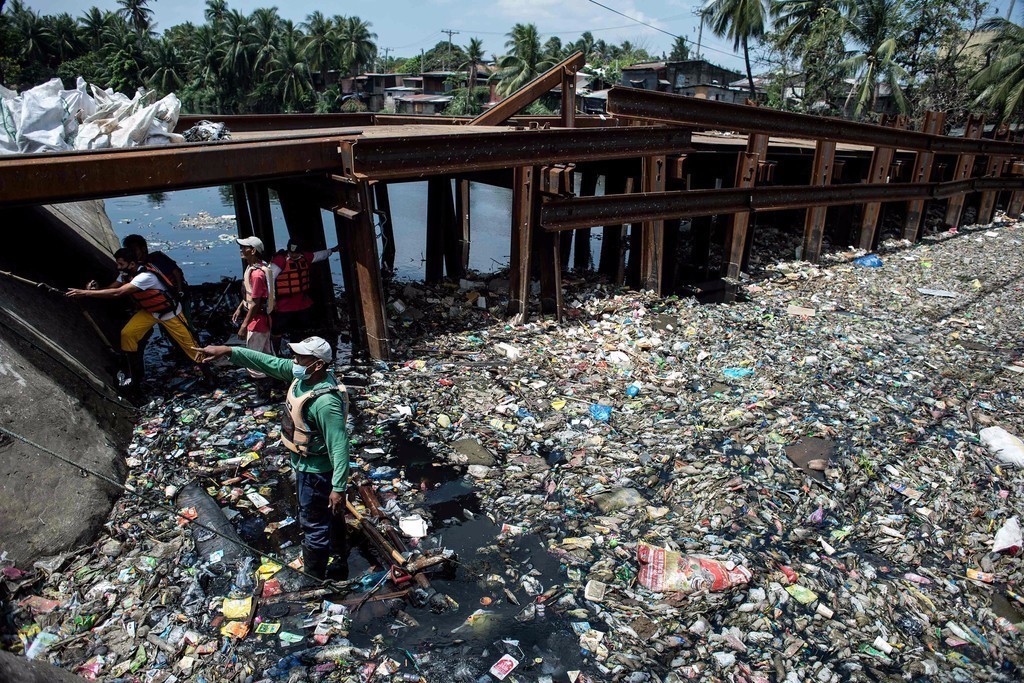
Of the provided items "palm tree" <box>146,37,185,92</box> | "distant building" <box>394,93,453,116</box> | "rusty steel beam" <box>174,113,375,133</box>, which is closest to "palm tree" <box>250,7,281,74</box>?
"palm tree" <box>146,37,185,92</box>

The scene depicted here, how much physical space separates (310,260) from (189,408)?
1911 millimetres

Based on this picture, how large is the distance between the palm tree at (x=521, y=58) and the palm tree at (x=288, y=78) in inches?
669

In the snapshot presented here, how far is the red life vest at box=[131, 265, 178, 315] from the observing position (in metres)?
5.13

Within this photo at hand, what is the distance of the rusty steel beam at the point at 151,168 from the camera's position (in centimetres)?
438

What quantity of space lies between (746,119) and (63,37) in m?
57.5

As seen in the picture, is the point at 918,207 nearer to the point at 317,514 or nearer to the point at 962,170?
the point at 962,170

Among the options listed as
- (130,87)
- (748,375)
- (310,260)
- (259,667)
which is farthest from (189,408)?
(130,87)

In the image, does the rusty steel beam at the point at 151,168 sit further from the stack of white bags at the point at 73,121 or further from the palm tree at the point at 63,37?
the palm tree at the point at 63,37

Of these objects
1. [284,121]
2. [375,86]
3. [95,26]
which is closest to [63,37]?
[95,26]

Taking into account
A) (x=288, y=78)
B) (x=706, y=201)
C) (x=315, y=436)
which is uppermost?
(x=288, y=78)

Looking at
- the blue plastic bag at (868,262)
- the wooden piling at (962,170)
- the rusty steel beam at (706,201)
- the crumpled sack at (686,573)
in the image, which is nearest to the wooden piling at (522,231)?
the rusty steel beam at (706,201)

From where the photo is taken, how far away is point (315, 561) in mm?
3652

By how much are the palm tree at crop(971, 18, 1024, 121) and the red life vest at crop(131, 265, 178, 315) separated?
28.4m

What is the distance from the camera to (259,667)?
3.09 meters
